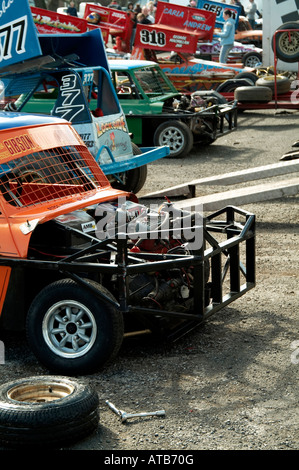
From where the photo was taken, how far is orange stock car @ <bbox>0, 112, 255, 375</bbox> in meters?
4.98

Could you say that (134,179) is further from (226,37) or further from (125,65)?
(226,37)

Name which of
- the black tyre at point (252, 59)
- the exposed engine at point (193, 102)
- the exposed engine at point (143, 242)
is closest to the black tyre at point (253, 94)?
the exposed engine at point (193, 102)

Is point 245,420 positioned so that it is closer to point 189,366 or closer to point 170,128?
point 189,366

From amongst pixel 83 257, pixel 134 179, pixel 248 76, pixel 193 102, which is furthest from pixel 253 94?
pixel 83 257

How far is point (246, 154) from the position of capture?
48.1 ft

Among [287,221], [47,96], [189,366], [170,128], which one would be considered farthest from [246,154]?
[189,366]

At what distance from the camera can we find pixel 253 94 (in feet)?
58.3

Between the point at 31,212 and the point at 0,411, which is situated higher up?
the point at 31,212

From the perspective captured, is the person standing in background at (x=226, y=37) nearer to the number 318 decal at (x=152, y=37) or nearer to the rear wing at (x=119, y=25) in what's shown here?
the rear wing at (x=119, y=25)

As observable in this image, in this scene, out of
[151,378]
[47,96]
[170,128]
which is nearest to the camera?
[151,378]

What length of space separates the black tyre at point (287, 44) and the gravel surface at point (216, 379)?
484 inches

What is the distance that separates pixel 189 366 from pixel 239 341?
24.6 inches

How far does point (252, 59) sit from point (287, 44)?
5.90 m

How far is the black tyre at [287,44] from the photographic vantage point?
61.7 ft
